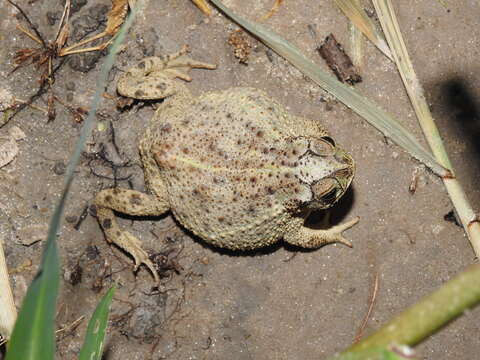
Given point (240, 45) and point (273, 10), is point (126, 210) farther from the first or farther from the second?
point (273, 10)

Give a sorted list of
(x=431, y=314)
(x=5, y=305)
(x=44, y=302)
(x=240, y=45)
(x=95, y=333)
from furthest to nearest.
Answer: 1. (x=240, y=45)
2. (x=5, y=305)
3. (x=95, y=333)
4. (x=44, y=302)
5. (x=431, y=314)

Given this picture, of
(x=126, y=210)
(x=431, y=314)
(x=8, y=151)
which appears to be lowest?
(x=126, y=210)

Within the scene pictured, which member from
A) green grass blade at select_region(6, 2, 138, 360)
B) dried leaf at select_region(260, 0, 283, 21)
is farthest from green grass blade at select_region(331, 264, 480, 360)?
dried leaf at select_region(260, 0, 283, 21)

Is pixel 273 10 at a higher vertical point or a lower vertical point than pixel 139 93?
higher

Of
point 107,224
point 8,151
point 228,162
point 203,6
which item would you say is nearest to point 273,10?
point 203,6

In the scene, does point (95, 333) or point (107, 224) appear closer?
point (95, 333)

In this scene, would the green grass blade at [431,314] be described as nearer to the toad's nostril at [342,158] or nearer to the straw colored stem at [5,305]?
the toad's nostril at [342,158]

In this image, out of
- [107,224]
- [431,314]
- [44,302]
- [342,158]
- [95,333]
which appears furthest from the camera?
[107,224]

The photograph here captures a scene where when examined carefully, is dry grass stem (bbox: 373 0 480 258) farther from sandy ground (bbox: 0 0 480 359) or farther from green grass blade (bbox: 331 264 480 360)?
green grass blade (bbox: 331 264 480 360)

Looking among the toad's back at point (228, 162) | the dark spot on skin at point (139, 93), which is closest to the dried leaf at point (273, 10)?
the toad's back at point (228, 162)
